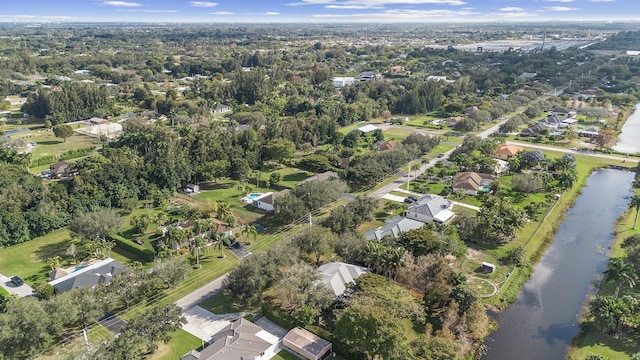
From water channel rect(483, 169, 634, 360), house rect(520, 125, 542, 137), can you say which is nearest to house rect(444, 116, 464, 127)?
house rect(520, 125, 542, 137)

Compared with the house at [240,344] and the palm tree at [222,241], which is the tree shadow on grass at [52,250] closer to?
the palm tree at [222,241]

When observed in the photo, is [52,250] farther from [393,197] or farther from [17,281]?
[393,197]

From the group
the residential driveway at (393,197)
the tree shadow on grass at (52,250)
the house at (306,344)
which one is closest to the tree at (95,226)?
the tree shadow on grass at (52,250)

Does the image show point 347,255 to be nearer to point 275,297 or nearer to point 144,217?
point 275,297

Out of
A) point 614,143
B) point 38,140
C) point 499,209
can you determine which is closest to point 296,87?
point 38,140

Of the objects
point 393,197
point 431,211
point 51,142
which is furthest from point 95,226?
point 51,142

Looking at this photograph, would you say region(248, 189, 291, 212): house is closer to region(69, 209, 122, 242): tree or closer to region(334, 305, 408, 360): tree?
region(69, 209, 122, 242): tree
